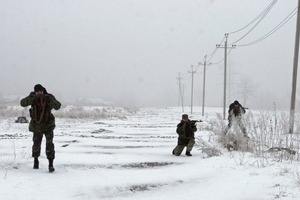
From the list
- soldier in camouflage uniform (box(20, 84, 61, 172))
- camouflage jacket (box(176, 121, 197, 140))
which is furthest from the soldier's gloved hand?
camouflage jacket (box(176, 121, 197, 140))

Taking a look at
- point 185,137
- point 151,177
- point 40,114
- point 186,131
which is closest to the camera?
point 40,114

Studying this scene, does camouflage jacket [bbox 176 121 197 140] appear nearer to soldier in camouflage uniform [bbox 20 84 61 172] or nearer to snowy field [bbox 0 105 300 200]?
snowy field [bbox 0 105 300 200]

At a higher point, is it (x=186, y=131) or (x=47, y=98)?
(x=47, y=98)

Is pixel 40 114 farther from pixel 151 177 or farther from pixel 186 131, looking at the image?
pixel 186 131

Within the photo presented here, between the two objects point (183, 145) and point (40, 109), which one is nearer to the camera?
point (40, 109)

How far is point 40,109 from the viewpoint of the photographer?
277 inches

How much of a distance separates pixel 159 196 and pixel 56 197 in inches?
67.1

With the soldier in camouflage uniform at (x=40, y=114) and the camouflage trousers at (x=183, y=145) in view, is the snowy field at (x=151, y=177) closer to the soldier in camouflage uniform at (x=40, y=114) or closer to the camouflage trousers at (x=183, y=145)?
the camouflage trousers at (x=183, y=145)

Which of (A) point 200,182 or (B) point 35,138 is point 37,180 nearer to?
(B) point 35,138

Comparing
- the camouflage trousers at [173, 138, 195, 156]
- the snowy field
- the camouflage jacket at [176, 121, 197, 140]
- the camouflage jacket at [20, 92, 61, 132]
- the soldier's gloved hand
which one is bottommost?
the snowy field

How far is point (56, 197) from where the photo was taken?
5594mm

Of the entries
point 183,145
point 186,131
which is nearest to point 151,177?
point 183,145

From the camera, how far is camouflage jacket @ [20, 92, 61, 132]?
700 cm

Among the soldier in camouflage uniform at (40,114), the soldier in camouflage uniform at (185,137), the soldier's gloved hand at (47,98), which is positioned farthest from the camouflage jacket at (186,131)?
the soldier's gloved hand at (47,98)
